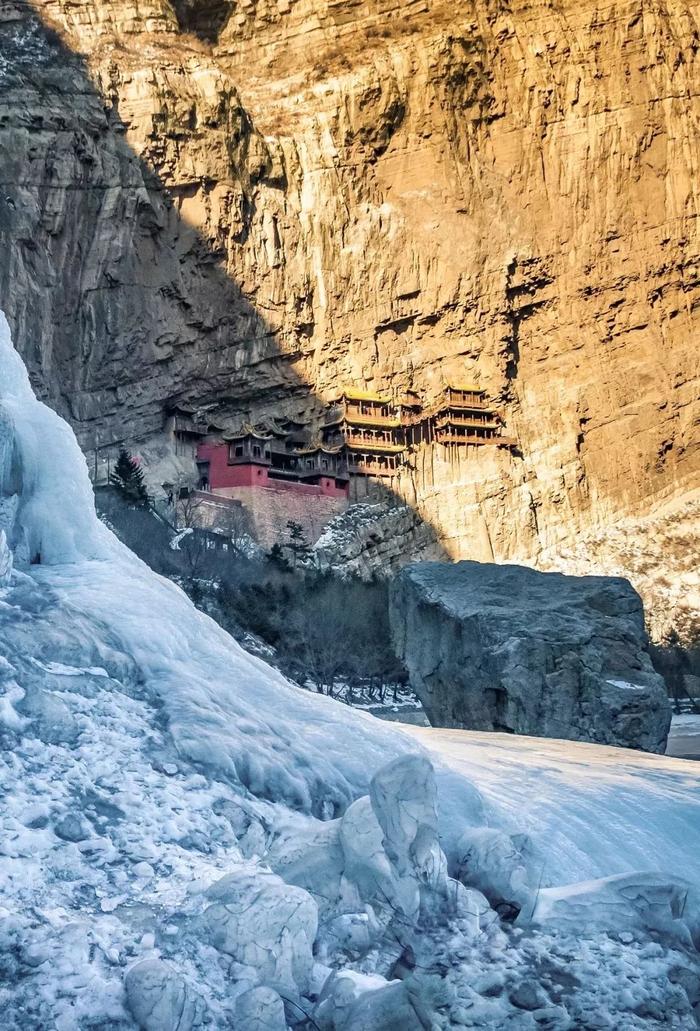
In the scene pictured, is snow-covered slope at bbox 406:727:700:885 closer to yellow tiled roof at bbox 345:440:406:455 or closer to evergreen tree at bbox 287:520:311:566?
evergreen tree at bbox 287:520:311:566

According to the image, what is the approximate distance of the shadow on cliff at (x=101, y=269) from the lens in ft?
116

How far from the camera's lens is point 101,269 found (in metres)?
36.4

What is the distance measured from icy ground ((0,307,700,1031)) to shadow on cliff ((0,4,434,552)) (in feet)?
102

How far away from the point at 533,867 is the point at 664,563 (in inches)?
1338

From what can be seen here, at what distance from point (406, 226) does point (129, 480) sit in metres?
14.1

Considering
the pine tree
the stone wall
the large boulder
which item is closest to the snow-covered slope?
the large boulder

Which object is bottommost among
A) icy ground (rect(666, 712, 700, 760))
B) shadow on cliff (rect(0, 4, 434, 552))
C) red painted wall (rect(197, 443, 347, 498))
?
icy ground (rect(666, 712, 700, 760))

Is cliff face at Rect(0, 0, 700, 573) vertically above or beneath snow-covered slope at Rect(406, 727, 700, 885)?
above

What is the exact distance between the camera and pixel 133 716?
4254 millimetres

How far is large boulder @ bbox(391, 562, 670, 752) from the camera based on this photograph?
11711mm

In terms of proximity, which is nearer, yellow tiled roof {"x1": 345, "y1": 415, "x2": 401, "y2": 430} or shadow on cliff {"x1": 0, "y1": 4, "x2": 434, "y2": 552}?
shadow on cliff {"x1": 0, "y1": 4, "x2": 434, "y2": 552}

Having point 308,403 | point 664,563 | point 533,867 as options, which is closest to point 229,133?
point 308,403

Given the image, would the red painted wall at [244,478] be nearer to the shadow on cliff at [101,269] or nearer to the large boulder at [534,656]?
the shadow on cliff at [101,269]

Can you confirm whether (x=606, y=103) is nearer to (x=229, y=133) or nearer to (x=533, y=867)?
(x=229, y=133)
